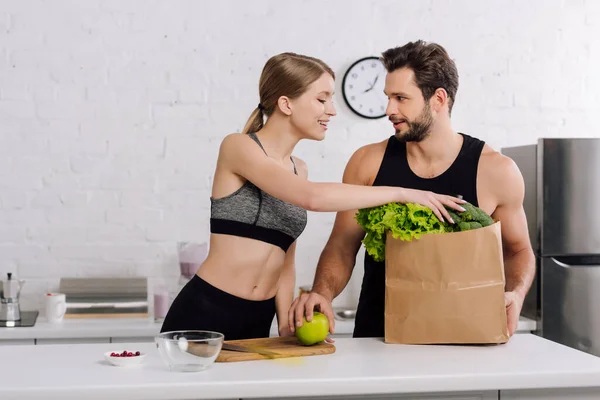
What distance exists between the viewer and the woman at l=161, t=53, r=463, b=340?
2.33m

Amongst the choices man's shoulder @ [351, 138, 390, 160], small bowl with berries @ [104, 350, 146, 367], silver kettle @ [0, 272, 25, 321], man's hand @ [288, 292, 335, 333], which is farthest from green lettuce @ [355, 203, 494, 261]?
silver kettle @ [0, 272, 25, 321]

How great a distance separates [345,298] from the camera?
3.82m

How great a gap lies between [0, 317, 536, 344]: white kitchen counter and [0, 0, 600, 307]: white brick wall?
416mm

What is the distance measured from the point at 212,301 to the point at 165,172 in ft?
4.94

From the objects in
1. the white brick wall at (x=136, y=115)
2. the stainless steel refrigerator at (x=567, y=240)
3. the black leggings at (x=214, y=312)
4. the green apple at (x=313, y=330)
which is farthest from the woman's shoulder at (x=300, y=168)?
the stainless steel refrigerator at (x=567, y=240)

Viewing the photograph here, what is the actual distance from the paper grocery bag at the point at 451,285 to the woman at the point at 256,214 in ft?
1.34

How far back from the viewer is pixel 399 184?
2457 mm

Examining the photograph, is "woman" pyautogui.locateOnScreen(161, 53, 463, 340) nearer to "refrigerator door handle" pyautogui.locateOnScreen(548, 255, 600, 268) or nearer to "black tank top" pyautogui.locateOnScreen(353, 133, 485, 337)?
"black tank top" pyautogui.locateOnScreen(353, 133, 485, 337)

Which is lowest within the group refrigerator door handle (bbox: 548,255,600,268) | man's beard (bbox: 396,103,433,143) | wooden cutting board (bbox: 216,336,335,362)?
wooden cutting board (bbox: 216,336,335,362)

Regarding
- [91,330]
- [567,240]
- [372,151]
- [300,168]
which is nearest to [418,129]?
[372,151]

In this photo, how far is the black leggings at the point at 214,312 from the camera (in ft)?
7.67

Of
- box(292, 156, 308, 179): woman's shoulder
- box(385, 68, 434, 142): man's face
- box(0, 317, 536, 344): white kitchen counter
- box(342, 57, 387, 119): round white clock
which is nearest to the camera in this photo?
box(385, 68, 434, 142): man's face

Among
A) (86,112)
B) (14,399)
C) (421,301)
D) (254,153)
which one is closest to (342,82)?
(86,112)

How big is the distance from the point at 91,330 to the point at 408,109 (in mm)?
1590
